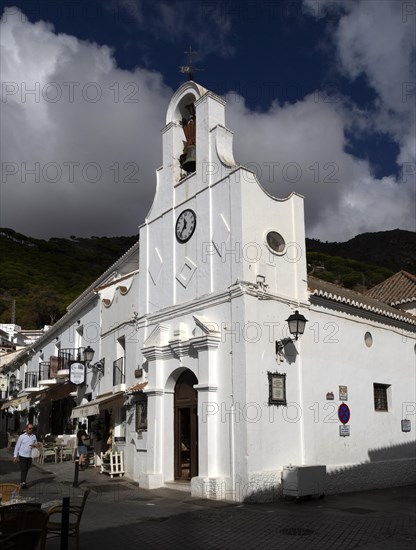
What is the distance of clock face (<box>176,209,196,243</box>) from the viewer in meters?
15.5

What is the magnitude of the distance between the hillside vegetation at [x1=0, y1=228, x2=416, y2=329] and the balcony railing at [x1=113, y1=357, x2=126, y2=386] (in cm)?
2280

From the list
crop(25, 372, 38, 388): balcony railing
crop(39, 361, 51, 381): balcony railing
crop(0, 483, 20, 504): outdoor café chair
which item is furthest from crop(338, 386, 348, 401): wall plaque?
crop(25, 372, 38, 388): balcony railing

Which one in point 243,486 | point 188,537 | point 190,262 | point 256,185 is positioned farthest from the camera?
point 190,262

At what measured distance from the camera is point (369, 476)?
15.8 metres

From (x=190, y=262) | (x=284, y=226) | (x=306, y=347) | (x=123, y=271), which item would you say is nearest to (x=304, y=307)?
(x=306, y=347)

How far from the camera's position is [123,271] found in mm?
24094

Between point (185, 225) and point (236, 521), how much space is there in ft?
27.6

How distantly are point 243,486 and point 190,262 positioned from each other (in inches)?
239

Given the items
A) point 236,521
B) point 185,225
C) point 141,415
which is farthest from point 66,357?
point 236,521

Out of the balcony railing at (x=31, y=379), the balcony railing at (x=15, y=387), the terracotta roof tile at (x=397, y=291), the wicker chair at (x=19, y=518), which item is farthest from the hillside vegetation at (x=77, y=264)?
the wicker chair at (x=19, y=518)

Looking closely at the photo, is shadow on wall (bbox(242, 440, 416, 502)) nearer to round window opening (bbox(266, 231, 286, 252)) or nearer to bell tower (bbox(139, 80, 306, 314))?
bell tower (bbox(139, 80, 306, 314))

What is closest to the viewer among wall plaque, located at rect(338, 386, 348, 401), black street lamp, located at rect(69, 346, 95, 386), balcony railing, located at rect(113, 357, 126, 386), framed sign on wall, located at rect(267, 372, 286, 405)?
framed sign on wall, located at rect(267, 372, 286, 405)

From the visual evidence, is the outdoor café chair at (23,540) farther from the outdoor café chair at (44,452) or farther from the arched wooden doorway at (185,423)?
the outdoor café chair at (44,452)

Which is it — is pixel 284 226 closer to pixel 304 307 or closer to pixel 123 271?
pixel 304 307
